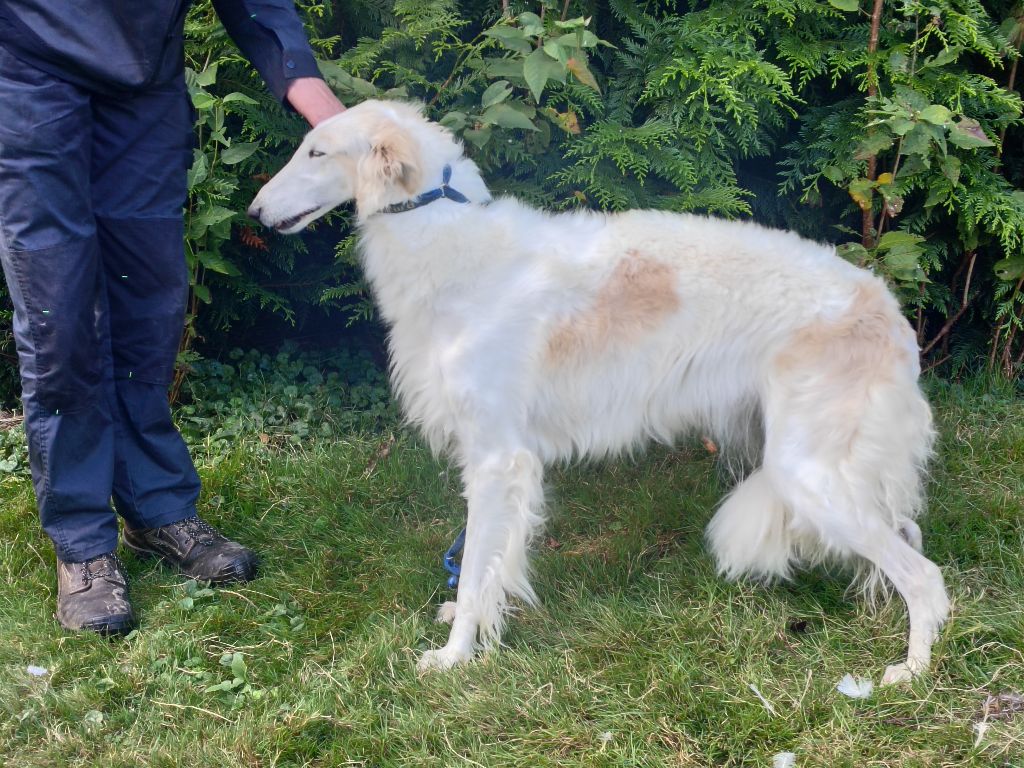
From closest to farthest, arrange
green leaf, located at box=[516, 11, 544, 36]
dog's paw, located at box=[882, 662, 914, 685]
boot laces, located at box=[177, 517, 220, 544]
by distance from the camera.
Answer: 1. dog's paw, located at box=[882, 662, 914, 685]
2. green leaf, located at box=[516, 11, 544, 36]
3. boot laces, located at box=[177, 517, 220, 544]

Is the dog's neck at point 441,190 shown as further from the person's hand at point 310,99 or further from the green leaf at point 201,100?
the green leaf at point 201,100

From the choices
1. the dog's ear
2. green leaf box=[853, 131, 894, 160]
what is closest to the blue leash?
the dog's ear

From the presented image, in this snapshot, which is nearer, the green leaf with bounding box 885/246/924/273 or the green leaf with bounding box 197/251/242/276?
the green leaf with bounding box 885/246/924/273

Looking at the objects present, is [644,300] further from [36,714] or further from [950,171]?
[36,714]

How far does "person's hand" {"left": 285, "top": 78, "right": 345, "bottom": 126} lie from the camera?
9.50 feet

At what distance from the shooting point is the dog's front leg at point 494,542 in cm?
268

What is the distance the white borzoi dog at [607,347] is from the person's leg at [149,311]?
0.40 metres

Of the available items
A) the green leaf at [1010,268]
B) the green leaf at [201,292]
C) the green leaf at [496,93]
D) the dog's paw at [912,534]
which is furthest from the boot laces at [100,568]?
the green leaf at [1010,268]

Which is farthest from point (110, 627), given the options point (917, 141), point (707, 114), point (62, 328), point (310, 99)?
point (917, 141)

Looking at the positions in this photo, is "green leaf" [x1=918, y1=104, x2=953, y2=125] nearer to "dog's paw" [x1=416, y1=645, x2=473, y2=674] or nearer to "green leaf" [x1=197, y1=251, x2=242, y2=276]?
"dog's paw" [x1=416, y1=645, x2=473, y2=674]

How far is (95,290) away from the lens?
2793 millimetres

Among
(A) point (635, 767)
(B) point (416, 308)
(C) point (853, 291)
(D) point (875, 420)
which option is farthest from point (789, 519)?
(B) point (416, 308)

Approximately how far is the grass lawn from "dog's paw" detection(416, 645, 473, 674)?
0.03 metres

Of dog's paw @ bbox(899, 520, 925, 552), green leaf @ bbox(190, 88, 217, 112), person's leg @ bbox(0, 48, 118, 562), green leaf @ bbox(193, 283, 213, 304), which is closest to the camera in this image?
person's leg @ bbox(0, 48, 118, 562)
